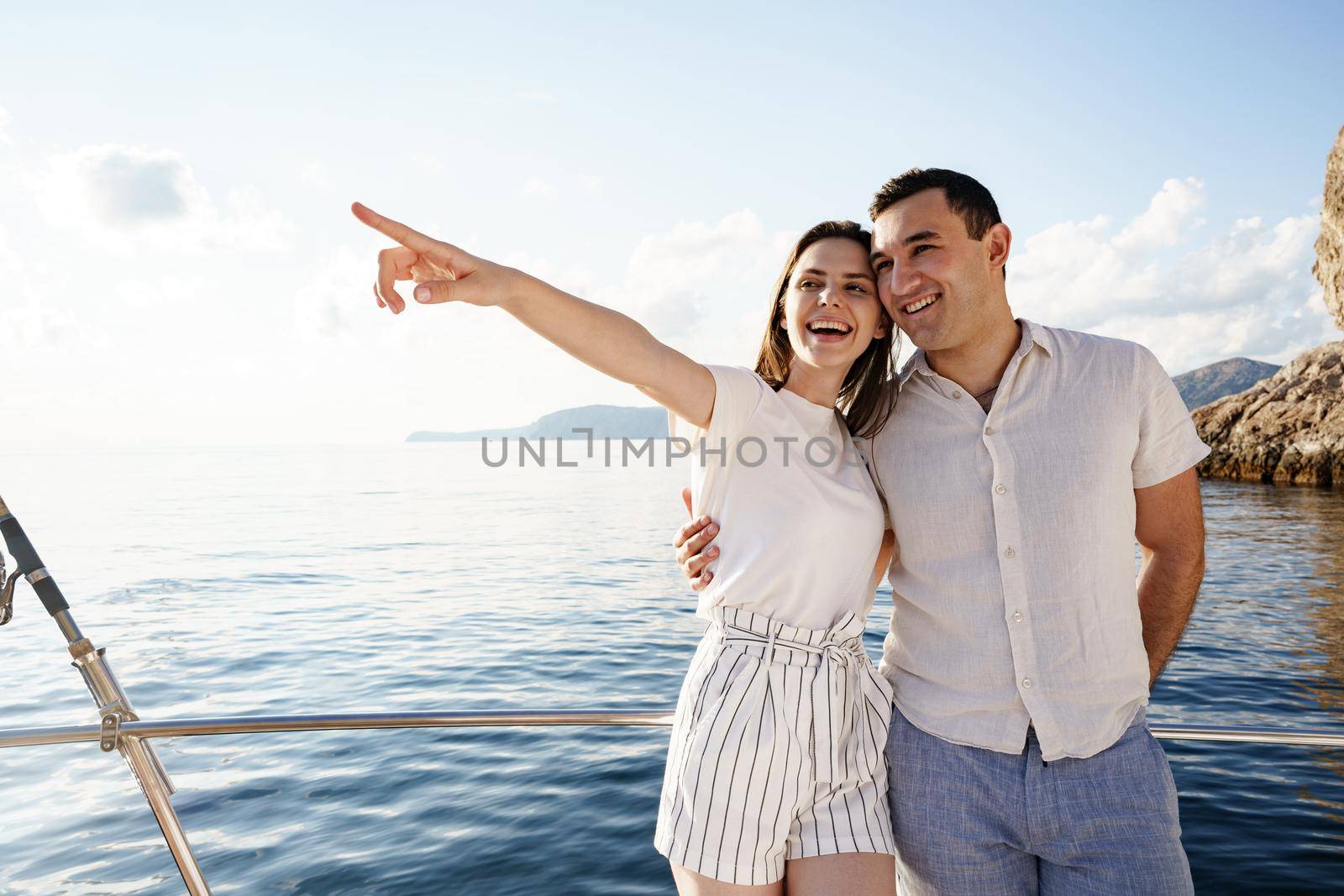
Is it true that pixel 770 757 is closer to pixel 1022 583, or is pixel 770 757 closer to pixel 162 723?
pixel 1022 583

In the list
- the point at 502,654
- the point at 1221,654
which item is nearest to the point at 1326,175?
the point at 1221,654

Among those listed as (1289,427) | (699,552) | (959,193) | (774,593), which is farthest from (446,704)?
(1289,427)

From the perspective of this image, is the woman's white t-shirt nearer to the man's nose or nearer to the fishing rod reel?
the man's nose

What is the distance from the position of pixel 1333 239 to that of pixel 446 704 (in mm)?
30885

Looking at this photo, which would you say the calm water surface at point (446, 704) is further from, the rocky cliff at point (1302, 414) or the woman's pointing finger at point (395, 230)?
the rocky cliff at point (1302, 414)

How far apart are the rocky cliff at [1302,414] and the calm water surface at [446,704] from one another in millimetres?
10720

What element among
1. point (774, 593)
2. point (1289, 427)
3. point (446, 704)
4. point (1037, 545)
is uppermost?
point (1289, 427)

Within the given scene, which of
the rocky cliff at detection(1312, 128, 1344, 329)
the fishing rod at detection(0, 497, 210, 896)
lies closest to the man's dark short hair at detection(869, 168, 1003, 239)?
the fishing rod at detection(0, 497, 210, 896)

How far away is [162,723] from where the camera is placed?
6.13 feet

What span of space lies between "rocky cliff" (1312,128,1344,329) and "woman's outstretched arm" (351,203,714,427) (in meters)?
32.3

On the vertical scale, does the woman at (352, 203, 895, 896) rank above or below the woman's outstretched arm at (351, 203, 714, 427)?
below

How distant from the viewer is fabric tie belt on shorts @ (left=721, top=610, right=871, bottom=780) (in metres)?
1.87

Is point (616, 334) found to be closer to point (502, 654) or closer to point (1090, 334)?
point (1090, 334)

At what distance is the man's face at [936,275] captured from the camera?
211cm
